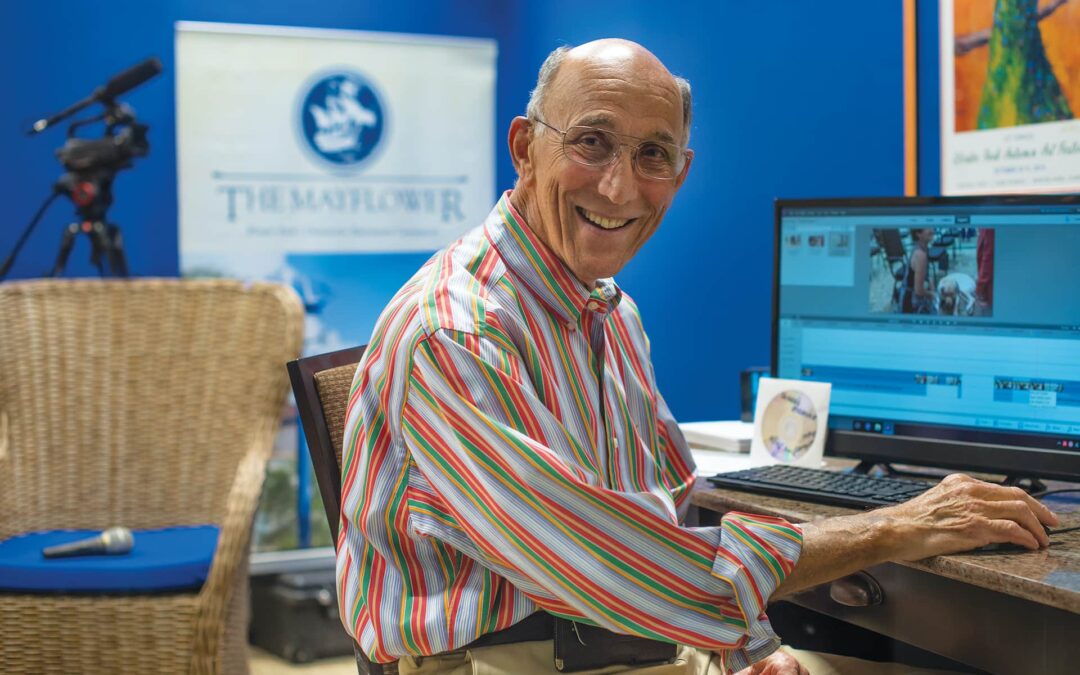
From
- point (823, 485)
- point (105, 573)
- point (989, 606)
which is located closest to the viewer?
point (989, 606)

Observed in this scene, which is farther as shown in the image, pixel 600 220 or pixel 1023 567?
pixel 600 220

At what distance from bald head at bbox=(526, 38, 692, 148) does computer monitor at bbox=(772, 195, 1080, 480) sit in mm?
524

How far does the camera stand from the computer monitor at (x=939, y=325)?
1795mm

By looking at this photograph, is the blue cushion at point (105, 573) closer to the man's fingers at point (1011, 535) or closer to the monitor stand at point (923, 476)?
the monitor stand at point (923, 476)

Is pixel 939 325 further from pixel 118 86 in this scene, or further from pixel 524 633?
pixel 118 86

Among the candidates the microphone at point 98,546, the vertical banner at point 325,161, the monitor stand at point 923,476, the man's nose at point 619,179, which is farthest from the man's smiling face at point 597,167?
the vertical banner at point 325,161

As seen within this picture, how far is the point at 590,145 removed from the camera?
1.59 metres

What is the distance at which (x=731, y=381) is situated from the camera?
128 inches

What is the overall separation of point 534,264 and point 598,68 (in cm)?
28

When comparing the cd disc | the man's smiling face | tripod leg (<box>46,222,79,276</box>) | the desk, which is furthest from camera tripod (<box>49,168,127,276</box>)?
the desk

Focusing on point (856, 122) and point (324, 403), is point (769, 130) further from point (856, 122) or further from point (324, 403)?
point (324, 403)

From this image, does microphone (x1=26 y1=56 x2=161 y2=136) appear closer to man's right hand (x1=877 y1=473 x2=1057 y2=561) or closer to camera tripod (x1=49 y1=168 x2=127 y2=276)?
→ camera tripod (x1=49 y1=168 x2=127 y2=276)

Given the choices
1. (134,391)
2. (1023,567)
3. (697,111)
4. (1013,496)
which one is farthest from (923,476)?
(134,391)

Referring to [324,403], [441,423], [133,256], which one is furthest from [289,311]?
[441,423]
